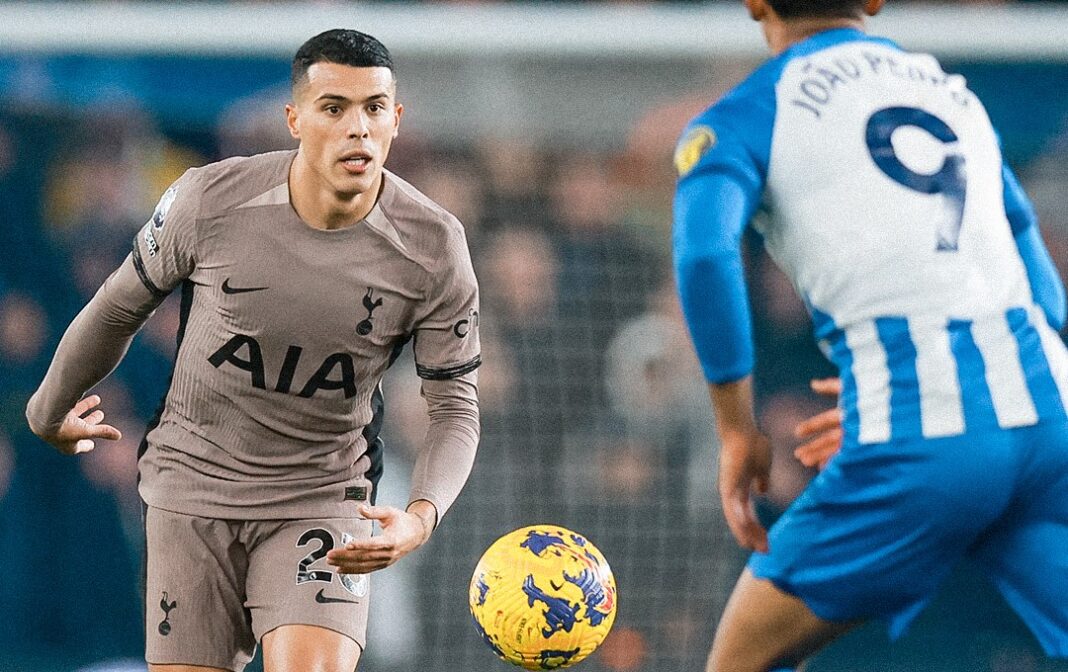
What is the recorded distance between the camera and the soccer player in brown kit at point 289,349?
12.7 feet

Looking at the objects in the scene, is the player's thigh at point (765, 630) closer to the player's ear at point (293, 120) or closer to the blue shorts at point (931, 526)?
the blue shorts at point (931, 526)

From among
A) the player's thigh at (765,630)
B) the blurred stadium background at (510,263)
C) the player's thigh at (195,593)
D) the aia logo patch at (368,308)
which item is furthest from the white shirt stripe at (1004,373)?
the blurred stadium background at (510,263)

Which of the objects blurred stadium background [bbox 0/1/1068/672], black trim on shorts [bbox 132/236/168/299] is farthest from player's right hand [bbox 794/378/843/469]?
blurred stadium background [bbox 0/1/1068/672]

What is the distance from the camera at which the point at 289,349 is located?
3.91 m

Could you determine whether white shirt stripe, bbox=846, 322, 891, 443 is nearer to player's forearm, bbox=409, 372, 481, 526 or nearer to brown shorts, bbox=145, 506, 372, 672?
player's forearm, bbox=409, 372, 481, 526

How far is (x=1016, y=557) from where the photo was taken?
330 centimetres

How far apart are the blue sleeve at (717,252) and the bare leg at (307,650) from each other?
3.81 feet

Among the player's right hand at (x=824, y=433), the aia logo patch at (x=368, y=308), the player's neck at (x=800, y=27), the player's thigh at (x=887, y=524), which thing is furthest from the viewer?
the aia logo patch at (x=368, y=308)

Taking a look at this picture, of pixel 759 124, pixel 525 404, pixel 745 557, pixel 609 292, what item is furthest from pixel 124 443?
pixel 759 124

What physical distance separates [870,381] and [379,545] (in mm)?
1101

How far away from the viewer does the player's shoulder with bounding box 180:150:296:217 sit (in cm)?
389

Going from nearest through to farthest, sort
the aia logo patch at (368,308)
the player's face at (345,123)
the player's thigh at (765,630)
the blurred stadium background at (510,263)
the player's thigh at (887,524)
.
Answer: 1. the player's thigh at (887,524)
2. the player's thigh at (765,630)
3. the player's face at (345,123)
4. the aia logo patch at (368,308)
5. the blurred stadium background at (510,263)

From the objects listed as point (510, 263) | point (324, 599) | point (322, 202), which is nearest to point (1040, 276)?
point (322, 202)

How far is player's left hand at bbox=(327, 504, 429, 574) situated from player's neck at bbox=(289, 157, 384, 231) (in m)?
0.78
